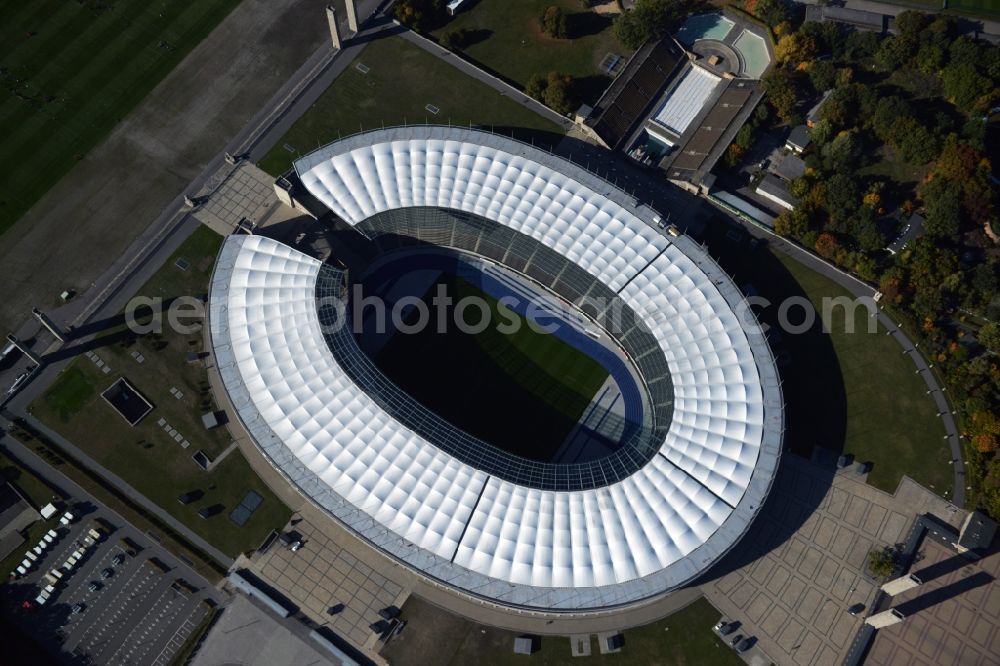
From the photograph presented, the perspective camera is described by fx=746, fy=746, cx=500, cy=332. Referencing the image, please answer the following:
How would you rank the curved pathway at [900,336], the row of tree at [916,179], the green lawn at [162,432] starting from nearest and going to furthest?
the green lawn at [162,432]
the curved pathway at [900,336]
the row of tree at [916,179]

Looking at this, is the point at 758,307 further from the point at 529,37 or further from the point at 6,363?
the point at 6,363

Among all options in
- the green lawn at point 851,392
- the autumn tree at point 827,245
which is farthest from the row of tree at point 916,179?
the green lawn at point 851,392

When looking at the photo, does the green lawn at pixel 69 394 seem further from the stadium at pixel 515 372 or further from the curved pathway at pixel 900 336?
the curved pathway at pixel 900 336

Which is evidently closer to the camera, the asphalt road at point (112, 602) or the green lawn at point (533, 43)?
the asphalt road at point (112, 602)

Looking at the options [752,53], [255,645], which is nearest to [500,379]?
[255,645]

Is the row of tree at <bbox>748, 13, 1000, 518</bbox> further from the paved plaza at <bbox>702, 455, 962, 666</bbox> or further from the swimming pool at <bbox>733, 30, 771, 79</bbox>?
the paved plaza at <bbox>702, 455, 962, 666</bbox>
